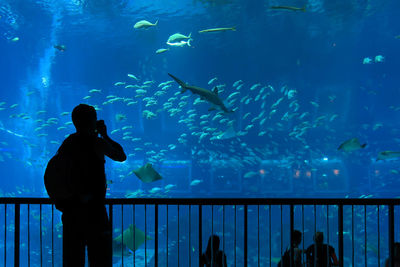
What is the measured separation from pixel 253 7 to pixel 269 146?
17318mm

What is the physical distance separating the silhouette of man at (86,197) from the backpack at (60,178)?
0.03 metres

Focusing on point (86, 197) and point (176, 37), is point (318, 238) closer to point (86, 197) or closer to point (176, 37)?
point (86, 197)

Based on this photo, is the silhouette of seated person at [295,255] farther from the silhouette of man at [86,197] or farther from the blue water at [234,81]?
the blue water at [234,81]

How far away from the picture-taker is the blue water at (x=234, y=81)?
2348 cm

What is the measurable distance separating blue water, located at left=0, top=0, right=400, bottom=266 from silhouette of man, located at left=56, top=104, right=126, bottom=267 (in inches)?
681

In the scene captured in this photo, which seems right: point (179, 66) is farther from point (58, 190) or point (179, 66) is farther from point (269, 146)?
point (58, 190)

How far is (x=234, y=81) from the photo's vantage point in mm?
31125

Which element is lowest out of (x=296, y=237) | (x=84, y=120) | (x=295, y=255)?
(x=295, y=255)

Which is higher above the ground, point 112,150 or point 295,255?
point 112,150

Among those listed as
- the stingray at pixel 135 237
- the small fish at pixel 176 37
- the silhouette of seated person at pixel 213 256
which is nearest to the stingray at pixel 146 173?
the stingray at pixel 135 237

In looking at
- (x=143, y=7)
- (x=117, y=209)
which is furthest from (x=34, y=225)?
(x=143, y=7)

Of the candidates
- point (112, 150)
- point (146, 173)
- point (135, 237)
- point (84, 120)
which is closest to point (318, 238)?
point (112, 150)

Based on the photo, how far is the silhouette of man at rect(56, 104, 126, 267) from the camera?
8.73 feet

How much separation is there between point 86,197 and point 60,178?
25 centimetres
